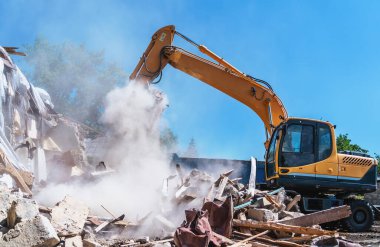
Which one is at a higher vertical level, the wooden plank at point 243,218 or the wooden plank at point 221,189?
the wooden plank at point 221,189

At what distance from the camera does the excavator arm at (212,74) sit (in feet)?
35.4

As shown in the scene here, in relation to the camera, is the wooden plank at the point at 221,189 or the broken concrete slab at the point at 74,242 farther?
the wooden plank at the point at 221,189

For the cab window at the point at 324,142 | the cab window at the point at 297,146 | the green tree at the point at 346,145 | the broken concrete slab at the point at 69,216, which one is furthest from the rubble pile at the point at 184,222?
the green tree at the point at 346,145

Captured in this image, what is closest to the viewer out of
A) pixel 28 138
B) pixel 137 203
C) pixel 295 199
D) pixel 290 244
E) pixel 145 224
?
pixel 290 244

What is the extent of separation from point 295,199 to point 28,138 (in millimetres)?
6307

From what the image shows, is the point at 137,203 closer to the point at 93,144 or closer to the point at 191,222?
the point at 191,222

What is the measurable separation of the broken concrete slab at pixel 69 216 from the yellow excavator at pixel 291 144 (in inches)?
183

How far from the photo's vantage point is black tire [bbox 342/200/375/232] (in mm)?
10195

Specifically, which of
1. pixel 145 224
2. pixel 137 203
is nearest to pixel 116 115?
pixel 137 203

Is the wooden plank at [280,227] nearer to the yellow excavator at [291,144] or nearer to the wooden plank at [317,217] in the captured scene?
the wooden plank at [317,217]

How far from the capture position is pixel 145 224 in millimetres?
7211

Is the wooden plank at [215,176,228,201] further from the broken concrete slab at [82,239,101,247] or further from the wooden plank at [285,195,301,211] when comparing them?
the broken concrete slab at [82,239,101,247]

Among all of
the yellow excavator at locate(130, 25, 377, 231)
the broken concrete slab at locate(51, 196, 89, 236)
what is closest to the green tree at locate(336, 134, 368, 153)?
the yellow excavator at locate(130, 25, 377, 231)

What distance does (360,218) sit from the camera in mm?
10328
